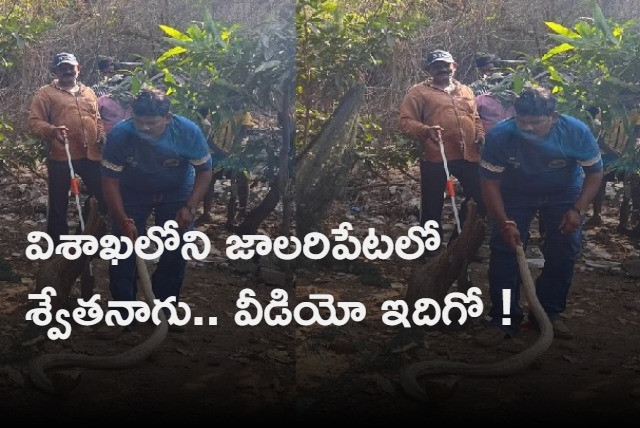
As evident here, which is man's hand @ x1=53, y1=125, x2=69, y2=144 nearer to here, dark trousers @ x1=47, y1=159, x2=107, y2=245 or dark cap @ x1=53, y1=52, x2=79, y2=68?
dark trousers @ x1=47, y1=159, x2=107, y2=245

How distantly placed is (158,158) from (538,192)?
1.66 m

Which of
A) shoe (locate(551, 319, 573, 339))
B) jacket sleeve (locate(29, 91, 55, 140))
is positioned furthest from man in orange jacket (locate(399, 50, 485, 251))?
jacket sleeve (locate(29, 91, 55, 140))

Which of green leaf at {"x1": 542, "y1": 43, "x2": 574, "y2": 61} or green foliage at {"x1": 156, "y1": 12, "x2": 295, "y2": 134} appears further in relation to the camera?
green foliage at {"x1": 156, "y1": 12, "x2": 295, "y2": 134}

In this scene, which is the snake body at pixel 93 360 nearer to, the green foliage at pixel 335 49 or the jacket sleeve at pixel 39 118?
the jacket sleeve at pixel 39 118

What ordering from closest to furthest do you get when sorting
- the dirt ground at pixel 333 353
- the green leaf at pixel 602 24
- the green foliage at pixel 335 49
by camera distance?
the dirt ground at pixel 333 353 < the green leaf at pixel 602 24 < the green foliage at pixel 335 49

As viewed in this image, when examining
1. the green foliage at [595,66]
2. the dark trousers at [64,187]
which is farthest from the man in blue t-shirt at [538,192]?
the dark trousers at [64,187]

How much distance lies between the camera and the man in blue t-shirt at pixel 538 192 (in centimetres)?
455

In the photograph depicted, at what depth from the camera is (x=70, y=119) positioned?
4.70 meters

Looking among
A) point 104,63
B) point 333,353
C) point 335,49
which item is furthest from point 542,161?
point 104,63

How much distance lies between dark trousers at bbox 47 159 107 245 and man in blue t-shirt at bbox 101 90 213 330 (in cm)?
5

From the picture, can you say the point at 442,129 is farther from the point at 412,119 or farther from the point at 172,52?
the point at 172,52

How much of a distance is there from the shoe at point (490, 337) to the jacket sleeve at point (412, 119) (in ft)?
2.89

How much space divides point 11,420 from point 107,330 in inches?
21.4

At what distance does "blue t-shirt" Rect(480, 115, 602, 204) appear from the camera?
4.55 metres
